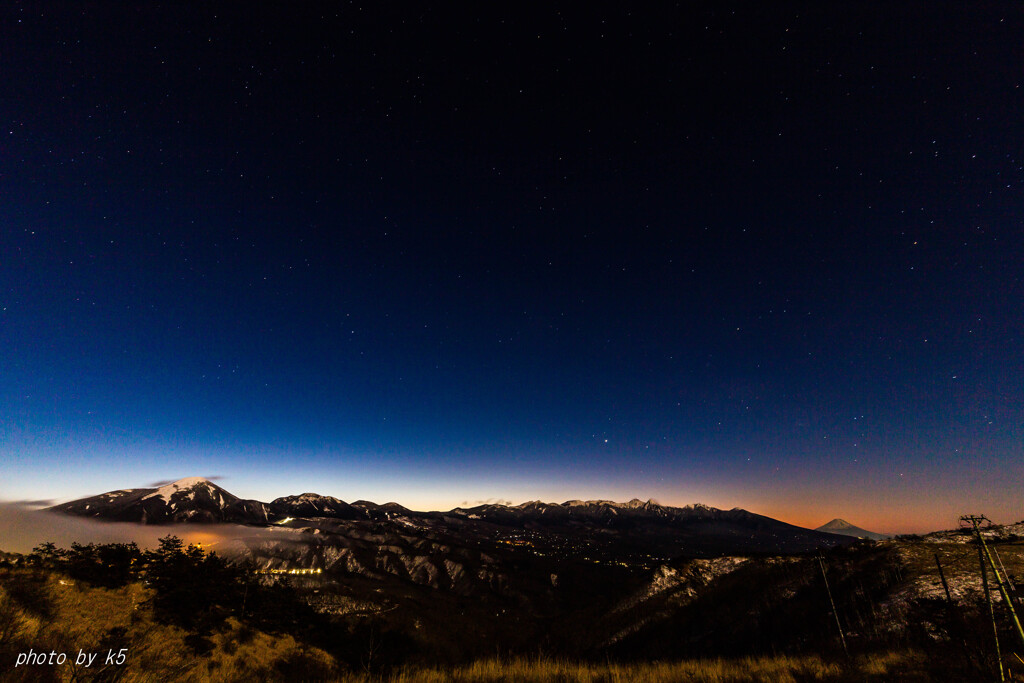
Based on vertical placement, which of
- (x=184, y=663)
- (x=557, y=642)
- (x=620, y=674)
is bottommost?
(x=557, y=642)

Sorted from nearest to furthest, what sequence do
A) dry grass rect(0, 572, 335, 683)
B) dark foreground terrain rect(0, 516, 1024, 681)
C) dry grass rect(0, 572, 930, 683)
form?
dry grass rect(0, 572, 335, 683) < dry grass rect(0, 572, 930, 683) < dark foreground terrain rect(0, 516, 1024, 681)

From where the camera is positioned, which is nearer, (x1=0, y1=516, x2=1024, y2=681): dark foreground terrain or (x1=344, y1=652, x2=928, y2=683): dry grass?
(x1=344, y1=652, x2=928, y2=683): dry grass

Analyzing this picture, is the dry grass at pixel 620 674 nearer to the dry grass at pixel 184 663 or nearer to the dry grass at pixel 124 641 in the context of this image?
the dry grass at pixel 184 663

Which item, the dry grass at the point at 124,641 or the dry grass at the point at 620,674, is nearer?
the dry grass at the point at 124,641

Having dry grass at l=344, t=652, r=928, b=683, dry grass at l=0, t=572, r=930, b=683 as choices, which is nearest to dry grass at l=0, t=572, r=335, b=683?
dry grass at l=0, t=572, r=930, b=683

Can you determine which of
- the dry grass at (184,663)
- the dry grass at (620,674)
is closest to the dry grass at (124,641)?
the dry grass at (184,663)

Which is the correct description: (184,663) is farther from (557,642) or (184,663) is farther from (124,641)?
(557,642)

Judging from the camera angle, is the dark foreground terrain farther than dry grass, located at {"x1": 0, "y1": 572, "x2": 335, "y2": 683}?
Yes

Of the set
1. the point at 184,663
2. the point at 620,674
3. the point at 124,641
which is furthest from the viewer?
the point at 184,663

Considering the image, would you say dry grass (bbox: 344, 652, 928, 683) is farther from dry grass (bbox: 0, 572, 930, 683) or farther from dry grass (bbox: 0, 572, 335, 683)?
dry grass (bbox: 0, 572, 335, 683)

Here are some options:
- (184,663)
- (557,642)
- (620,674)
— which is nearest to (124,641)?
(184,663)

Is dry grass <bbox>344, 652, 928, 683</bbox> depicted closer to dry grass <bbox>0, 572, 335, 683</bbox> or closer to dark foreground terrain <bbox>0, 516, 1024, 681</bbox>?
dark foreground terrain <bbox>0, 516, 1024, 681</bbox>

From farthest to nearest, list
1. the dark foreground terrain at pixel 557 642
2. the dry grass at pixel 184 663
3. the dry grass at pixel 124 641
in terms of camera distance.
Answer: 1. the dark foreground terrain at pixel 557 642
2. the dry grass at pixel 184 663
3. the dry grass at pixel 124 641

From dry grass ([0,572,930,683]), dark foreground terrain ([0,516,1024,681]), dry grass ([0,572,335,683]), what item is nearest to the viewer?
dry grass ([0,572,335,683])
